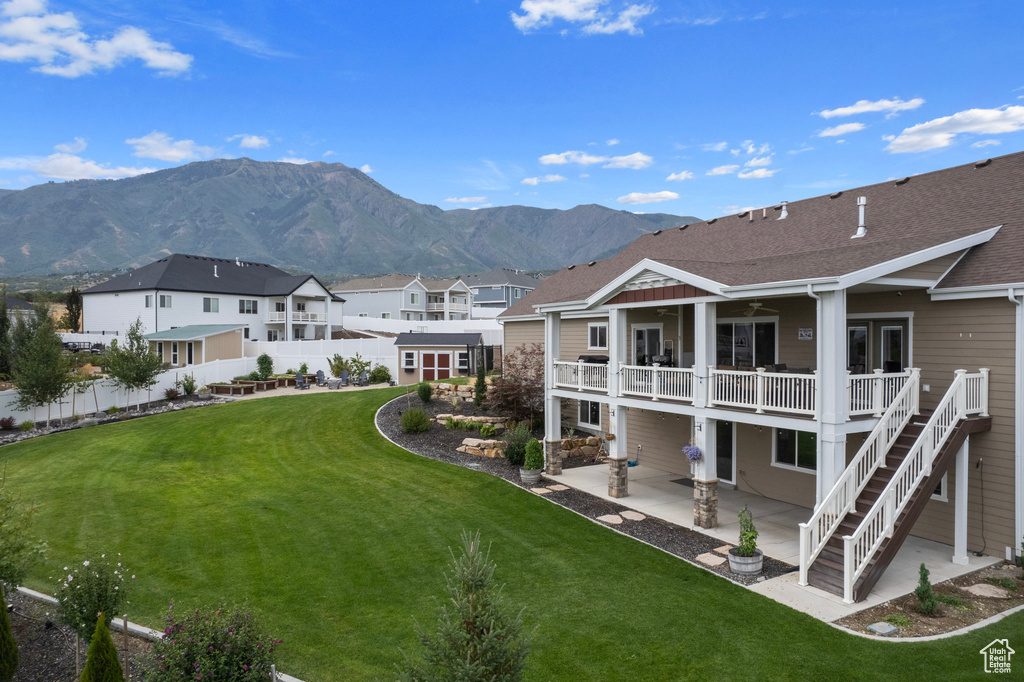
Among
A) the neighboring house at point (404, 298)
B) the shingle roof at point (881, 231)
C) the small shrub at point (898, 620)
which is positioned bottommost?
the small shrub at point (898, 620)

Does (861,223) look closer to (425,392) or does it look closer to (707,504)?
(707,504)

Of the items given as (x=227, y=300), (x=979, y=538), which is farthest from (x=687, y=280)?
(x=227, y=300)

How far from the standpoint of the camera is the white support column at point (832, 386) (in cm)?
1020

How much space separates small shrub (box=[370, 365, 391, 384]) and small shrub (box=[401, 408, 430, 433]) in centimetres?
1594

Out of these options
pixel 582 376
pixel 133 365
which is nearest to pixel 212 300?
pixel 133 365

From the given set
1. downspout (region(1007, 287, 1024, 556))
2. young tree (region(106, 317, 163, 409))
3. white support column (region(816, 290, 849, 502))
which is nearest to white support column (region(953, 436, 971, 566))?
downspout (region(1007, 287, 1024, 556))

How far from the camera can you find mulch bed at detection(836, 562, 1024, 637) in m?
8.16

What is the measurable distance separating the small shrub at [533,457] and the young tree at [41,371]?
2001cm

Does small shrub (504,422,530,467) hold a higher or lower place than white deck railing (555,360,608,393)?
lower

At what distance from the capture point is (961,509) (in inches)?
421

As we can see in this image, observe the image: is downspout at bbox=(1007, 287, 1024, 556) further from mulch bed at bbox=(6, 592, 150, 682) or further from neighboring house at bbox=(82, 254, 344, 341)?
neighboring house at bbox=(82, 254, 344, 341)

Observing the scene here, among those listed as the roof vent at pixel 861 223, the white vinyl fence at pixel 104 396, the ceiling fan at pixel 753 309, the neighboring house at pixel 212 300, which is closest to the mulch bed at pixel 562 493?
the ceiling fan at pixel 753 309

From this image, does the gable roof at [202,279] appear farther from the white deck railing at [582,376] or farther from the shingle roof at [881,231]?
the shingle roof at [881,231]

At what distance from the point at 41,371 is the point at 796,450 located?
27.2 m
